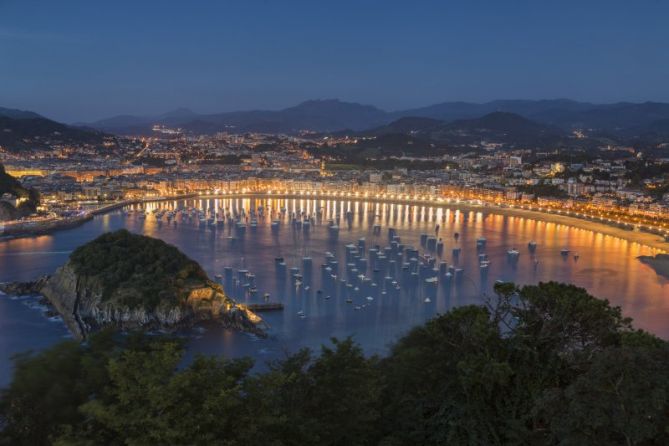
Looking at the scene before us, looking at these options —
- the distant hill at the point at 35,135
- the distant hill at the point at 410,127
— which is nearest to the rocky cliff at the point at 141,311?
Result: the distant hill at the point at 35,135

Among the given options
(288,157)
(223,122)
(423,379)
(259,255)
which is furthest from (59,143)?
(223,122)

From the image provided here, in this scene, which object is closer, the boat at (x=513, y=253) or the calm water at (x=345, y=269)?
the calm water at (x=345, y=269)

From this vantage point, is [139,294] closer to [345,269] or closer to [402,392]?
[345,269]

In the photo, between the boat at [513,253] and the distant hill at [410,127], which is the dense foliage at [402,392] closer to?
the boat at [513,253]

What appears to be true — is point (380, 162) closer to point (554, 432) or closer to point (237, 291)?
point (237, 291)

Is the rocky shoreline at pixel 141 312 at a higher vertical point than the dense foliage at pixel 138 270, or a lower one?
lower

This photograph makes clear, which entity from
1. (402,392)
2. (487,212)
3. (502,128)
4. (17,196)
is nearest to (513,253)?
(487,212)

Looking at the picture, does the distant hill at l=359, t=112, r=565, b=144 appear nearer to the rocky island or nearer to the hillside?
the hillside
